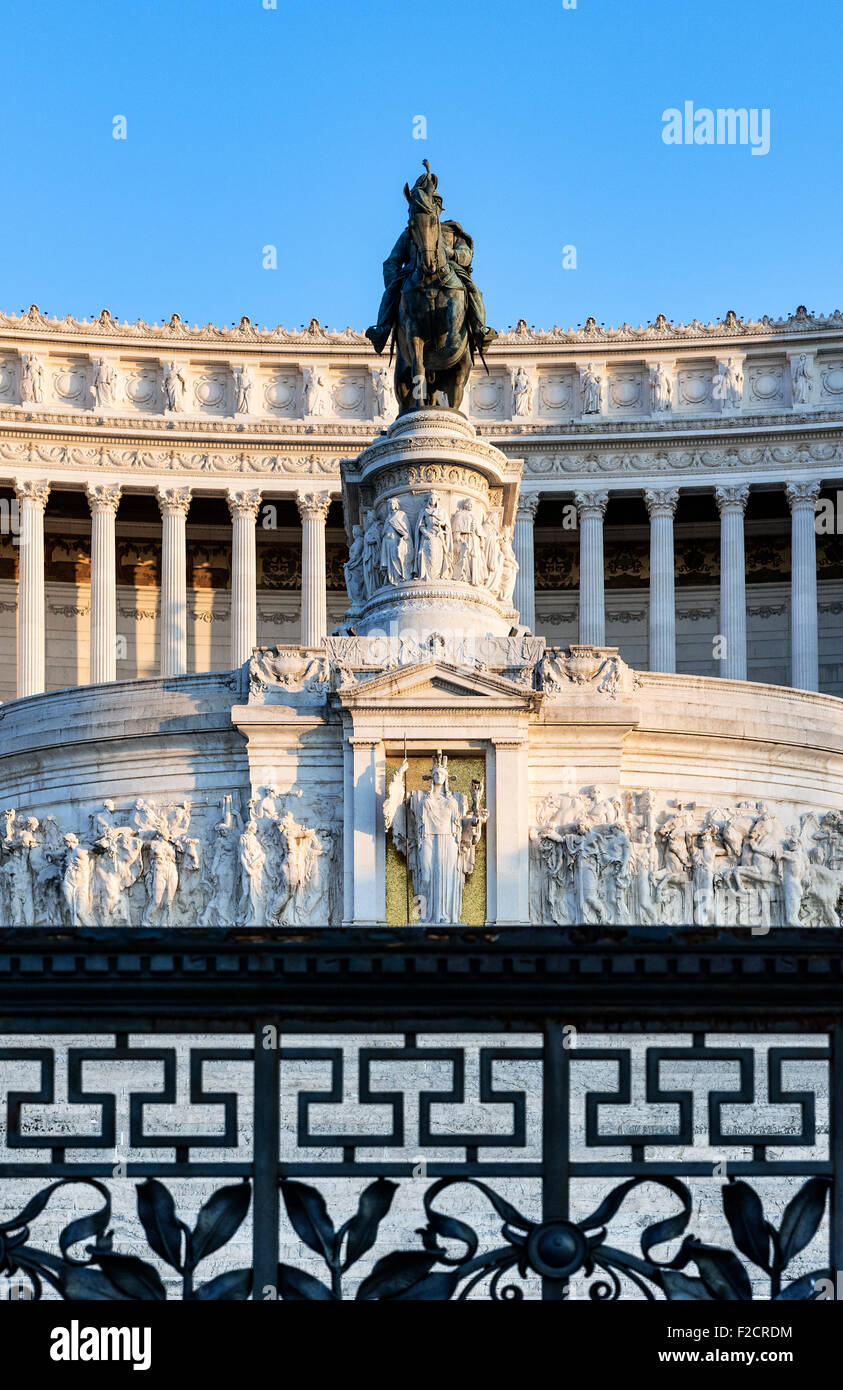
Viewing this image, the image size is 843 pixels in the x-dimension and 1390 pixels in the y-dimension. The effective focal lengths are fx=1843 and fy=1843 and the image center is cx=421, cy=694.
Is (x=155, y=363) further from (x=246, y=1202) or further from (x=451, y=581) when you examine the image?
(x=246, y=1202)

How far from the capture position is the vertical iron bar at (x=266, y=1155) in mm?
7180

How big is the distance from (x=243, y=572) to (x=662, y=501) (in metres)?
14.7

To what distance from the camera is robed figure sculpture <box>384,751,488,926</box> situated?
2644 centimetres

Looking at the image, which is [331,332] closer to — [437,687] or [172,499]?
[172,499]

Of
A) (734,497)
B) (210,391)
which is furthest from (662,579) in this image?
(210,391)

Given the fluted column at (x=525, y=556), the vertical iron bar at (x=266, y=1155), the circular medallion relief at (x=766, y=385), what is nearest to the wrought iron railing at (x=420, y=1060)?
the vertical iron bar at (x=266, y=1155)

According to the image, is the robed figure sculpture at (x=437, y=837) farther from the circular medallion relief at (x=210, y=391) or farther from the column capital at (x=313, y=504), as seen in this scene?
the circular medallion relief at (x=210, y=391)

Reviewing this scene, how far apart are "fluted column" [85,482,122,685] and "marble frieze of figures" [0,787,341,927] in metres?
33.0

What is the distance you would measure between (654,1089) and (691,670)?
5968 cm

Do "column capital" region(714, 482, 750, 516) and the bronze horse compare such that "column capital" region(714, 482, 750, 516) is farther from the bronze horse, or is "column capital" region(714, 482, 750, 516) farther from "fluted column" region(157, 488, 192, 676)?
the bronze horse

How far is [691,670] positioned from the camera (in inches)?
2603

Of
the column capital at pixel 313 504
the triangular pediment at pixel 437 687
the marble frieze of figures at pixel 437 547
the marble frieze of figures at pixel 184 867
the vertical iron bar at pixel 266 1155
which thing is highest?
the column capital at pixel 313 504

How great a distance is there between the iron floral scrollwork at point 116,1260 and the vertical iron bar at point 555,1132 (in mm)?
1202

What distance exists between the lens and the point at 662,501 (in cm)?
6381
